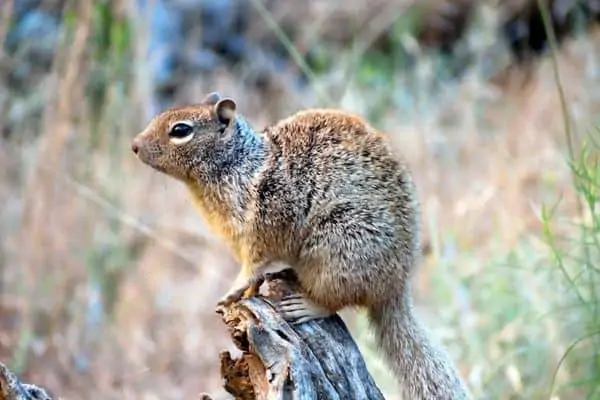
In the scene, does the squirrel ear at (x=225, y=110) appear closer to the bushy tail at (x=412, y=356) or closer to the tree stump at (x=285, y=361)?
the tree stump at (x=285, y=361)

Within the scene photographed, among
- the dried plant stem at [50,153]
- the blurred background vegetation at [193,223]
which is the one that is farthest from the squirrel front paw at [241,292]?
the dried plant stem at [50,153]

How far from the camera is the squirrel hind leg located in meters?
2.83

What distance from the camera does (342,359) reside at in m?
2.74

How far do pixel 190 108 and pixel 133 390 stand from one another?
2.33 m

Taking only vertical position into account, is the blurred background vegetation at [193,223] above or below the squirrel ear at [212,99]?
above

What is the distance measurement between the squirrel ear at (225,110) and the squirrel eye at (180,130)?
10 cm

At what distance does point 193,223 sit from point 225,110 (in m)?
3.01

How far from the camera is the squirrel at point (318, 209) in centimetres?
288

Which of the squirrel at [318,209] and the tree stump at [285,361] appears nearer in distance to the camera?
the tree stump at [285,361]

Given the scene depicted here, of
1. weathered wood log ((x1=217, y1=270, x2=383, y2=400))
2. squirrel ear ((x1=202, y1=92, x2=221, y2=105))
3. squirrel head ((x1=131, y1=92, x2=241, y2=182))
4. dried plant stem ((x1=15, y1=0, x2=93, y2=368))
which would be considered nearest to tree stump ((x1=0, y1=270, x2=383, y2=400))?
weathered wood log ((x1=217, y1=270, x2=383, y2=400))

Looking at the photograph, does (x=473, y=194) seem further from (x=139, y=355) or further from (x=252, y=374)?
(x=252, y=374)

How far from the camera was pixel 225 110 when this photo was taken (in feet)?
9.98

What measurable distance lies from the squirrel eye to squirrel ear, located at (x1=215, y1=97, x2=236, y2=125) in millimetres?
98

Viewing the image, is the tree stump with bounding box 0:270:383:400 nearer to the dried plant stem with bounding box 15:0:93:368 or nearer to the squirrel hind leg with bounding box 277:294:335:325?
the squirrel hind leg with bounding box 277:294:335:325
